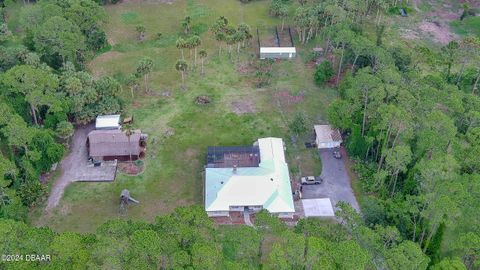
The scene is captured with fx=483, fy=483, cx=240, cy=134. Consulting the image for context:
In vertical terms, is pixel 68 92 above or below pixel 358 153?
above

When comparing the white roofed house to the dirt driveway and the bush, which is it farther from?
the bush

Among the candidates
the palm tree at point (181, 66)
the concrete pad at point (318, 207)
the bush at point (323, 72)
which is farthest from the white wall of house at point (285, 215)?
the palm tree at point (181, 66)

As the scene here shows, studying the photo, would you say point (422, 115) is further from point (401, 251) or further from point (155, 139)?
point (155, 139)

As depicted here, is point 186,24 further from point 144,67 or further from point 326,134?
point 326,134

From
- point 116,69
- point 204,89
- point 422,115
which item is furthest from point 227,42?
point 422,115

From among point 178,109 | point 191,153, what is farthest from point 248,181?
point 178,109

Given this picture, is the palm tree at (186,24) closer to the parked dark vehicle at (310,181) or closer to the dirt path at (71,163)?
the dirt path at (71,163)
